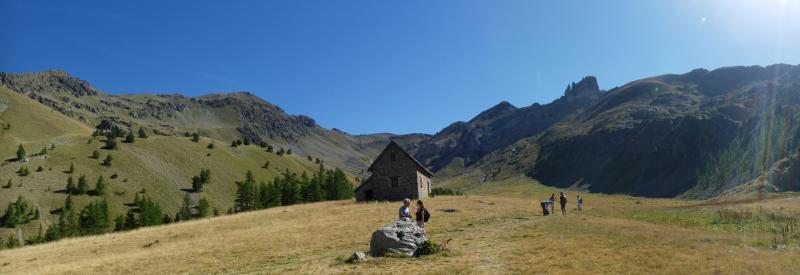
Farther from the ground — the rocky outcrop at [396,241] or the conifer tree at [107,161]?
the conifer tree at [107,161]

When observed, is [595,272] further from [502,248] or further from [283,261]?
[283,261]

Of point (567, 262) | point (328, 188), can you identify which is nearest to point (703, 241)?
point (567, 262)

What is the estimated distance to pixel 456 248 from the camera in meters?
25.2

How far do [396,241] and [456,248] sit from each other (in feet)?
13.4

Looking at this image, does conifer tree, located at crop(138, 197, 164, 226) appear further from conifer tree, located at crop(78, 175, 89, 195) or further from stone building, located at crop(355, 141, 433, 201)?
stone building, located at crop(355, 141, 433, 201)

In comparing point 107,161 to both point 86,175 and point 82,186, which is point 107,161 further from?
point 82,186

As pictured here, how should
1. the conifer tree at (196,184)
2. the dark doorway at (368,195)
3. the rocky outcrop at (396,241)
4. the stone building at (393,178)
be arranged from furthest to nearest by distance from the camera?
the conifer tree at (196,184) → the dark doorway at (368,195) → the stone building at (393,178) → the rocky outcrop at (396,241)

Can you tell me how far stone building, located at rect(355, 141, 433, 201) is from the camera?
223 ft

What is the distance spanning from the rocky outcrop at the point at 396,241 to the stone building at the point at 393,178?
4368 centimetres

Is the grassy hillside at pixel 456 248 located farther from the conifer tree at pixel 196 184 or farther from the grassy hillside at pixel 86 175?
the conifer tree at pixel 196 184

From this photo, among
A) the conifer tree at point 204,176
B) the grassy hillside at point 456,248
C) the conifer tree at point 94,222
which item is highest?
the conifer tree at point 204,176

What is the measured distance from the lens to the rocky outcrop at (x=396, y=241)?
22.9 metres

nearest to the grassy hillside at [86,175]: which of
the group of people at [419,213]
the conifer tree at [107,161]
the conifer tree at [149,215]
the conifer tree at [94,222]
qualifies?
the conifer tree at [107,161]

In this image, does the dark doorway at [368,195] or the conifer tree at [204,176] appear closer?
the dark doorway at [368,195]
